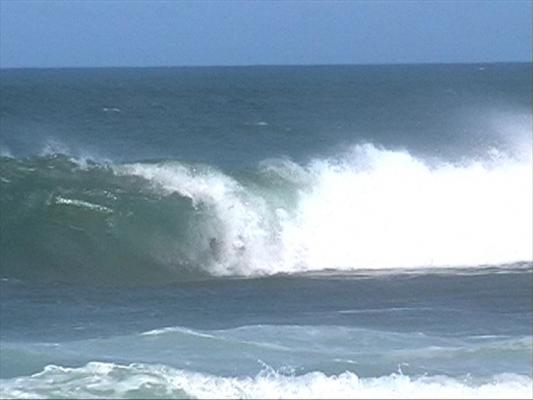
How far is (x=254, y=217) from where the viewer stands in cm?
2006

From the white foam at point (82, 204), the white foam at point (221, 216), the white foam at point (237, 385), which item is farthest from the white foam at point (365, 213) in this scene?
the white foam at point (237, 385)

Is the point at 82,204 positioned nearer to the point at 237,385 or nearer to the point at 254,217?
the point at 254,217

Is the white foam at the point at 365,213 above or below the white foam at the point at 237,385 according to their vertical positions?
above

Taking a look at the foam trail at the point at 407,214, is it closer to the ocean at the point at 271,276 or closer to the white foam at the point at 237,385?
the ocean at the point at 271,276

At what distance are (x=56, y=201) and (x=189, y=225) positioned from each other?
2.16 metres

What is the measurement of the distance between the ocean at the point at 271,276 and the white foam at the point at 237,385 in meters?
0.02

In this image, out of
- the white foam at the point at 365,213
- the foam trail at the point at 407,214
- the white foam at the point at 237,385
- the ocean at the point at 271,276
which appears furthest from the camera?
the foam trail at the point at 407,214

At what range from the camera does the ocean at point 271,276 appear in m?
11.6

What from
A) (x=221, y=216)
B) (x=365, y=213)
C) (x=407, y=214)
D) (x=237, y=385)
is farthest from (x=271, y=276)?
(x=237, y=385)

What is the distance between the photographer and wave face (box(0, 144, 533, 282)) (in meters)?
18.7

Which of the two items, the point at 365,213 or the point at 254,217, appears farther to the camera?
the point at 365,213

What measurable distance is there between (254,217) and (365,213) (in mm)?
1994

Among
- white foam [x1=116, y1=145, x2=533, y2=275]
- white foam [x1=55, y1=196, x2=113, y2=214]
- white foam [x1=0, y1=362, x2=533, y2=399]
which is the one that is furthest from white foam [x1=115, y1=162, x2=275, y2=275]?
white foam [x1=0, y1=362, x2=533, y2=399]

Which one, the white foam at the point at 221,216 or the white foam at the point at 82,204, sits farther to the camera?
the white foam at the point at 82,204
